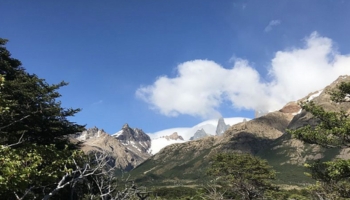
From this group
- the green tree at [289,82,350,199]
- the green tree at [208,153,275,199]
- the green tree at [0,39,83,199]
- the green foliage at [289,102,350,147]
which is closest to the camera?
the green tree at [0,39,83,199]

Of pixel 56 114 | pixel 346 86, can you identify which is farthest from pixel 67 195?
pixel 346 86

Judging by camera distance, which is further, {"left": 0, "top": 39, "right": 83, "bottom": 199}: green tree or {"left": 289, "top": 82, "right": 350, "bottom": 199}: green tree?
{"left": 289, "top": 82, "right": 350, "bottom": 199}: green tree

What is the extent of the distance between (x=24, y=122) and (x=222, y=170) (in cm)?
2839

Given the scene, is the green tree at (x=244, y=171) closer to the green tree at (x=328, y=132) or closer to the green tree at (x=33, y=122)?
the green tree at (x=328, y=132)

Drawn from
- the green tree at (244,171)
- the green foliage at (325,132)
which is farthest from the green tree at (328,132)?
the green tree at (244,171)

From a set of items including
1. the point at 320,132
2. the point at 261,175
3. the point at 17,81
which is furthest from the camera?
the point at 261,175

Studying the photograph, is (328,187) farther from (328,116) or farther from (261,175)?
(261,175)

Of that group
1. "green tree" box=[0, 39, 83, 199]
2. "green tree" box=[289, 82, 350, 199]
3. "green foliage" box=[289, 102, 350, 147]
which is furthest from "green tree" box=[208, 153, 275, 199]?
"green tree" box=[0, 39, 83, 199]

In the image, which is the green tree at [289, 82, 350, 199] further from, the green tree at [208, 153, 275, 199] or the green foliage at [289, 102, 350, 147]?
the green tree at [208, 153, 275, 199]

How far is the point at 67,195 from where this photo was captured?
26859mm

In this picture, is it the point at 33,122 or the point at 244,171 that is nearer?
the point at 33,122

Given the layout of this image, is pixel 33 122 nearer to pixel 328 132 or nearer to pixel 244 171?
pixel 328 132

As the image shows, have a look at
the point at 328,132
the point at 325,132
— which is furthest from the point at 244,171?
the point at 328,132

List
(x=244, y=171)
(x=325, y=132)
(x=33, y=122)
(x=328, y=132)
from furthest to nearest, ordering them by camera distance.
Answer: (x=244, y=171), (x=33, y=122), (x=325, y=132), (x=328, y=132)
